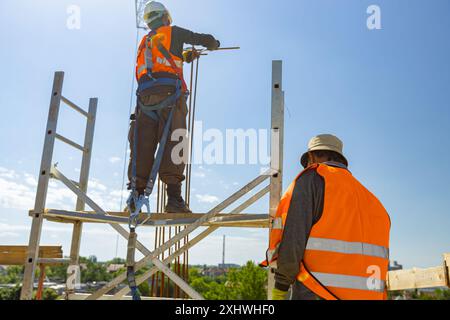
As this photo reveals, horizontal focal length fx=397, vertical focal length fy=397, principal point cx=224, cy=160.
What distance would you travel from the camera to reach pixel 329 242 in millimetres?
3012

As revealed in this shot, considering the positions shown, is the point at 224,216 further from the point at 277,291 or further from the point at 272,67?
the point at 272,67

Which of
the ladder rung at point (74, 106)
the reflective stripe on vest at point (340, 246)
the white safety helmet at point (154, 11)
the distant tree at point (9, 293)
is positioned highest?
the white safety helmet at point (154, 11)

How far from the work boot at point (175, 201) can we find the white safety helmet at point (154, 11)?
7.91ft

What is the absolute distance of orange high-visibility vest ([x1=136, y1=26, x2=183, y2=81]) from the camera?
17.1ft

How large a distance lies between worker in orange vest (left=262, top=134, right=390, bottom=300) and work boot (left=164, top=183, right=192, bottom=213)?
1.93 meters

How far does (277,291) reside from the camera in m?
3.22

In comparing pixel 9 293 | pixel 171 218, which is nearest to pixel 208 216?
pixel 171 218

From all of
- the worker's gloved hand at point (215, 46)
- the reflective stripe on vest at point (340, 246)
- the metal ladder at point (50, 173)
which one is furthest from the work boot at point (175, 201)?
the reflective stripe on vest at point (340, 246)

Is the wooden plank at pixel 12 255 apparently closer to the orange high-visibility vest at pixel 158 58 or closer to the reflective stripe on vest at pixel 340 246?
the orange high-visibility vest at pixel 158 58

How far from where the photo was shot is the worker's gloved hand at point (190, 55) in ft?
18.7

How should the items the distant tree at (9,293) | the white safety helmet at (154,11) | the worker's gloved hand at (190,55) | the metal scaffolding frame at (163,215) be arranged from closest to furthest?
1. the metal scaffolding frame at (163,215)
2. the white safety helmet at (154,11)
3. the worker's gloved hand at (190,55)
4. the distant tree at (9,293)

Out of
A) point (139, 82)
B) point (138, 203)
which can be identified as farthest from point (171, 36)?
point (138, 203)

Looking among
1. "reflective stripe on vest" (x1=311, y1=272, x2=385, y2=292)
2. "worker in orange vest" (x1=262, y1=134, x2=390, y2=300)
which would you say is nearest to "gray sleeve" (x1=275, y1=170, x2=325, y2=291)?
"worker in orange vest" (x1=262, y1=134, x2=390, y2=300)
